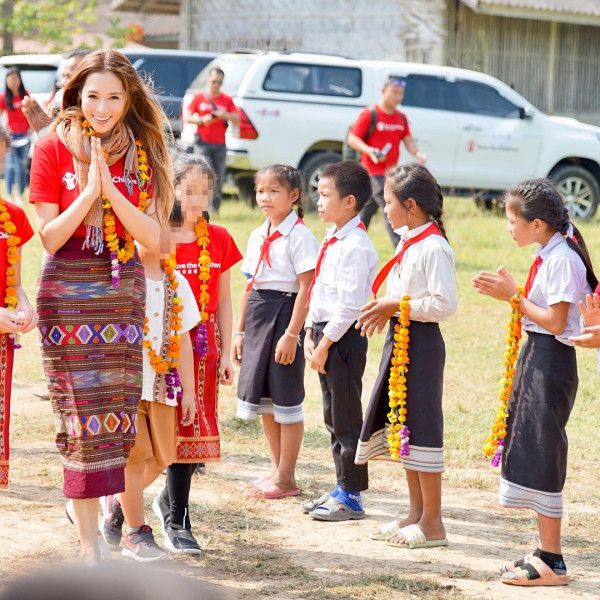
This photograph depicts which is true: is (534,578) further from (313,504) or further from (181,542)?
(181,542)

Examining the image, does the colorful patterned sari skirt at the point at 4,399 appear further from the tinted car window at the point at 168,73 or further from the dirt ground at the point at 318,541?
the tinted car window at the point at 168,73

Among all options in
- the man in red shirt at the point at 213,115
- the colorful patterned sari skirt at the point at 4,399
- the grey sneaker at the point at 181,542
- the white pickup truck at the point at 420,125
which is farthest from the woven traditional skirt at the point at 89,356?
the white pickup truck at the point at 420,125

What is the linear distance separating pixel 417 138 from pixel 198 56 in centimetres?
357

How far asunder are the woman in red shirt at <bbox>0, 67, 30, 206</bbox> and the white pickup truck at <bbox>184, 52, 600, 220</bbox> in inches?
86.4

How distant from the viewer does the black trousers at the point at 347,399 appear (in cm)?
445

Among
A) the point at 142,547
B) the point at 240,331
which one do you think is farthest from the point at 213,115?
the point at 142,547

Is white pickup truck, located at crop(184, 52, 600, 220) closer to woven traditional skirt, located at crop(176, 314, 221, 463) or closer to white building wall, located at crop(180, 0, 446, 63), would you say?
white building wall, located at crop(180, 0, 446, 63)

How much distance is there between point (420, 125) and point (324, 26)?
23.1 feet

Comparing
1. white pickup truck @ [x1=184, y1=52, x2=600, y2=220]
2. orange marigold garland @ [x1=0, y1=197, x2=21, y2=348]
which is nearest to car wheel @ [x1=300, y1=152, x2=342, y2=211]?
white pickup truck @ [x1=184, y1=52, x2=600, y2=220]

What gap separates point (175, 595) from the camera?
91 cm

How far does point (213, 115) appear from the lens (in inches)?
477

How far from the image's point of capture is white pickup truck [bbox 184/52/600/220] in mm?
12820

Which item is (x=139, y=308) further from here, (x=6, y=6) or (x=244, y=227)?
(x=6, y=6)

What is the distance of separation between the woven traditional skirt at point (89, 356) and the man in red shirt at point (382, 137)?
6.70 metres
